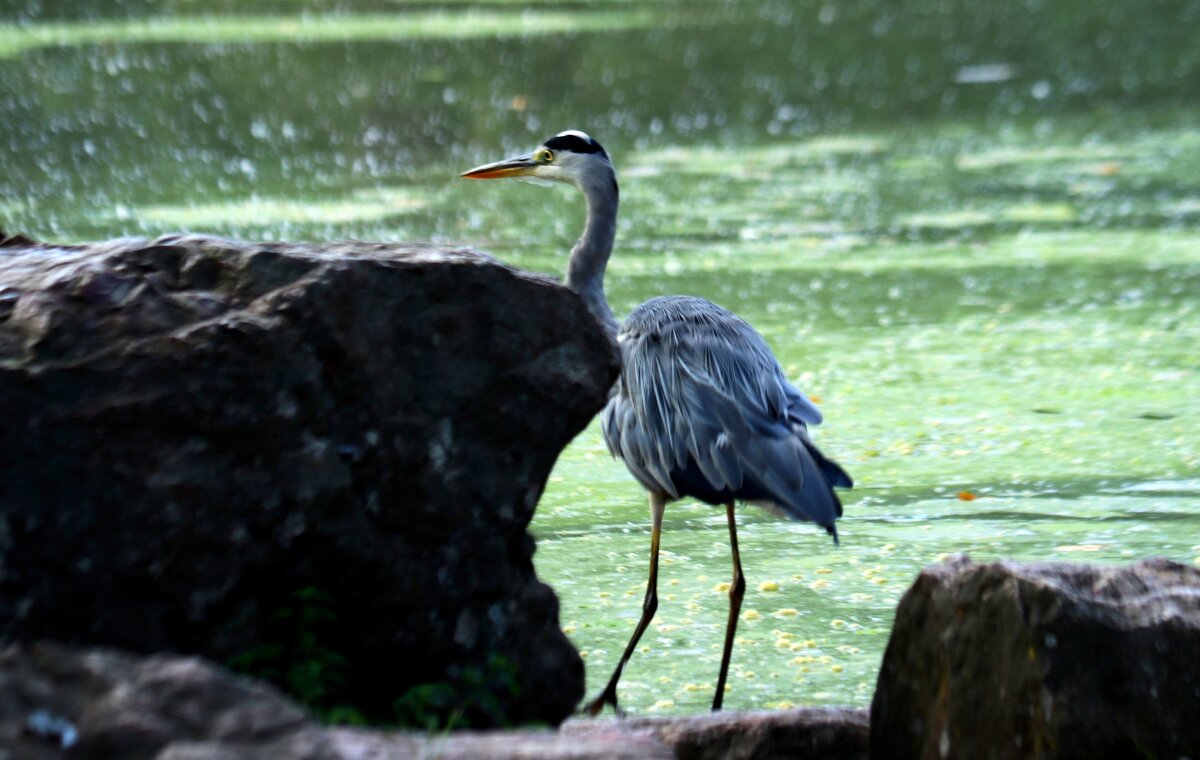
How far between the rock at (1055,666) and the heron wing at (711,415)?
61 centimetres

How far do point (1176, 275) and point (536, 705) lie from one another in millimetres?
4838

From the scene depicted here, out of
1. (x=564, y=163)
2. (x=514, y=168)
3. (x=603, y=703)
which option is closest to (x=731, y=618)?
(x=603, y=703)

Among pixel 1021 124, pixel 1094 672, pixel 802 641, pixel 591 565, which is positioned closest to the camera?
pixel 1094 672

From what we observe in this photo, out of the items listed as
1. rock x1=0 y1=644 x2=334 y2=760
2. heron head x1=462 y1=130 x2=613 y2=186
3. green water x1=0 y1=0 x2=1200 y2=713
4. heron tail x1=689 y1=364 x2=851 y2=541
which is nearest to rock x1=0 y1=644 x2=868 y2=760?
rock x1=0 y1=644 x2=334 y2=760

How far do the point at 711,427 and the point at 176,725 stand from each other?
5.51 feet

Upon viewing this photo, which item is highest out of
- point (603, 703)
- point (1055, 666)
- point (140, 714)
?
point (140, 714)

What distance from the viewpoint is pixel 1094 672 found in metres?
2.47

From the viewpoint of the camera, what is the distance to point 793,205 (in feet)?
27.3

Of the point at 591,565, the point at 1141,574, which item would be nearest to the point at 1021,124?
the point at 591,565

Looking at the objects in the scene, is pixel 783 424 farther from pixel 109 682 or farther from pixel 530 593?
pixel 109 682

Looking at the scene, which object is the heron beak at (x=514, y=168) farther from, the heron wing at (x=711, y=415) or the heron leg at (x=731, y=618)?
the heron leg at (x=731, y=618)

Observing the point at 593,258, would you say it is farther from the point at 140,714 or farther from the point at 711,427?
the point at 140,714

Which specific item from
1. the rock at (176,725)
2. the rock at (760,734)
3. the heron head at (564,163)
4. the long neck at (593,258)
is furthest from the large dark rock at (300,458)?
the heron head at (564,163)

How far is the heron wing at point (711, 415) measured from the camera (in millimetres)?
3236
